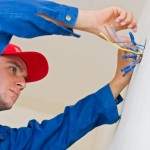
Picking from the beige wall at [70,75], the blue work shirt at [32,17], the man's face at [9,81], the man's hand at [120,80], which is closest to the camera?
the blue work shirt at [32,17]

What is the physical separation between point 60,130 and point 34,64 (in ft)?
0.75

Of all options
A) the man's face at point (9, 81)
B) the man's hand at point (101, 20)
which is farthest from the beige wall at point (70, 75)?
the man's hand at point (101, 20)

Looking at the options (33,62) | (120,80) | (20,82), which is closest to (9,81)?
(20,82)

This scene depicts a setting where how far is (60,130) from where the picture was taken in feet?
3.52

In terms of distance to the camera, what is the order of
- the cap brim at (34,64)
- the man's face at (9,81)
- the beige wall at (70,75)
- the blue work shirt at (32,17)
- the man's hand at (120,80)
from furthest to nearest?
1. the beige wall at (70,75)
2. the cap brim at (34,64)
3. the man's face at (9,81)
4. the man's hand at (120,80)
5. the blue work shirt at (32,17)

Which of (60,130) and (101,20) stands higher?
(101,20)

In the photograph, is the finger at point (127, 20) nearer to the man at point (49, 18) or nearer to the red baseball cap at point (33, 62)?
the man at point (49, 18)

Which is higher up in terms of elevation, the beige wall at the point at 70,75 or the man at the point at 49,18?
the man at the point at 49,18

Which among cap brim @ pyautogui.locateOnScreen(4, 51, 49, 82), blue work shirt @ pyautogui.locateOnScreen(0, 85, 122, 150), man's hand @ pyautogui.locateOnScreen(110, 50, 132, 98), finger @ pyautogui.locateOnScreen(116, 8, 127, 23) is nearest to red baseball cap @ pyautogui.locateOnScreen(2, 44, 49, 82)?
cap brim @ pyautogui.locateOnScreen(4, 51, 49, 82)

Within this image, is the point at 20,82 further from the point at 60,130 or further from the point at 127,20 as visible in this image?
the point at 127,20

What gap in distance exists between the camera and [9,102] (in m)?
1.08

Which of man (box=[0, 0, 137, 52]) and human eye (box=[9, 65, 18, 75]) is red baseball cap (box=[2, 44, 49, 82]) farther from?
man (box=[0, 0, 137, 52])

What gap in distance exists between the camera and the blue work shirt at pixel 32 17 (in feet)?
2.63

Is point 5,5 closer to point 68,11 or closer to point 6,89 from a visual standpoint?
point 68,11
